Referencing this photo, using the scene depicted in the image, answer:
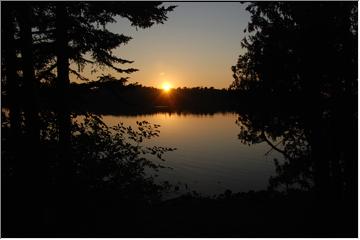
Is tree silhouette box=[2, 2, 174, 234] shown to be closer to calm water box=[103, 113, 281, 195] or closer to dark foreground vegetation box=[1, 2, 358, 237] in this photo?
dark foreground vegetation box=[1, 2, 358, 237]

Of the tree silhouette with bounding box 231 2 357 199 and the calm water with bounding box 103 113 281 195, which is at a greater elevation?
the tree silhouette with bounding box 231 2 357 199

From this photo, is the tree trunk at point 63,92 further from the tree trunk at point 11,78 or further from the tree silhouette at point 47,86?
the tree trunk at point 11,78

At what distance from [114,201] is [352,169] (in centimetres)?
846

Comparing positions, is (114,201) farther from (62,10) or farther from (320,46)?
(320,46)

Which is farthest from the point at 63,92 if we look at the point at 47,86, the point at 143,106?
the point at 143,106

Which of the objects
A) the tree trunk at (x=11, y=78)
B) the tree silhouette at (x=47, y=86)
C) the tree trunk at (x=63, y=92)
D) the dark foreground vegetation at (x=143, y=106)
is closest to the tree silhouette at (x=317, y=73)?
the dark foreground vegetation at (x=143, y=106)

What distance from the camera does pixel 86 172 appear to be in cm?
1321

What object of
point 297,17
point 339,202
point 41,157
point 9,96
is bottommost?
point 339,202

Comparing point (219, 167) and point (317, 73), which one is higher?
point (317, 73)

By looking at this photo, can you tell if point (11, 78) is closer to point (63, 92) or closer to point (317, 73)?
point (63, 92)

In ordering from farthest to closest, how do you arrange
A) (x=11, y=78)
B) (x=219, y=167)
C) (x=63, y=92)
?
(x=219, y=167) → (x=63, y=92) → (x=11, y=78)

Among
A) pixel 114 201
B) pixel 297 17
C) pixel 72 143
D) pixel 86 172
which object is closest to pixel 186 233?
pixel 114 201

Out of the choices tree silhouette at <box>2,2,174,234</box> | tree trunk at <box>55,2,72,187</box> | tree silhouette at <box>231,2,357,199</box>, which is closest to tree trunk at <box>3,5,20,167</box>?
tree silhouette at <box>2,2,174,234</box>

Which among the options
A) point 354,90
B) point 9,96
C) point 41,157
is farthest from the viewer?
point 354,90
